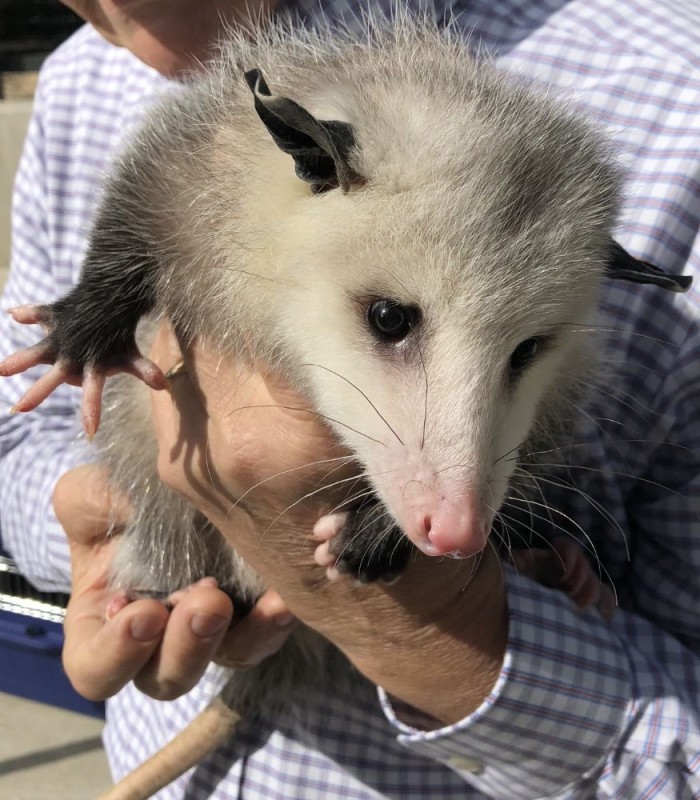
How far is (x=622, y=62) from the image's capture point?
4.45ft

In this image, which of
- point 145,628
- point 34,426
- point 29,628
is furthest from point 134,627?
point 29,628

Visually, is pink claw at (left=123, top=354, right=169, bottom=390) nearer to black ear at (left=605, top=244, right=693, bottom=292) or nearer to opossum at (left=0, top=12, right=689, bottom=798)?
opossum at (left=0, top=12, right=689, bottom=798)

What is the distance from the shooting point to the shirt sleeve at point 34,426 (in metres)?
1.75

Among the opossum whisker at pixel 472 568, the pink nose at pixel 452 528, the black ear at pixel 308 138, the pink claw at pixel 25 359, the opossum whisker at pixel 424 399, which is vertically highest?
the black ear at pixel 308 138

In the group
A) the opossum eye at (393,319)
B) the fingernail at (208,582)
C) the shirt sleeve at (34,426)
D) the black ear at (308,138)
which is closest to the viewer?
the black ear at (308,138)

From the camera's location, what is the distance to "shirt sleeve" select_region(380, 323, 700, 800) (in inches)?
46.1

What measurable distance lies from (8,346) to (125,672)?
85 cm

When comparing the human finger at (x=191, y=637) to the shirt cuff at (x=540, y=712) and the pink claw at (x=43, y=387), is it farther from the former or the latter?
the pink claw at (x=43, y=387)

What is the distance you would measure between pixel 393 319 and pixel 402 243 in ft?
0.30

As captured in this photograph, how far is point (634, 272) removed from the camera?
105 centimetres

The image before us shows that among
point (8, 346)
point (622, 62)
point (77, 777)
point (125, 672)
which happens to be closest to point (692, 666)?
point (125, 672)

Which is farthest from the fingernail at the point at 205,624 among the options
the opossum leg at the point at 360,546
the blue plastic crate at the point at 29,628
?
the blue plastic crate at the point at 29,628

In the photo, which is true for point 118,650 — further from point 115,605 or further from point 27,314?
point 27,314

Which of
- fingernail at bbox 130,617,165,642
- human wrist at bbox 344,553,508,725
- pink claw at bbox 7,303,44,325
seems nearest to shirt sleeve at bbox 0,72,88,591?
pink claw at bbox 7,303,44,325
